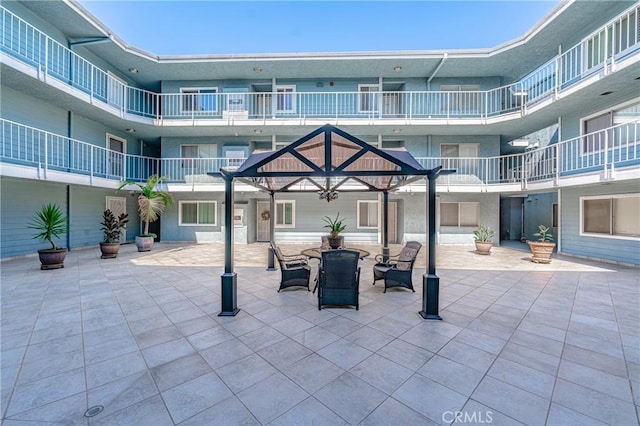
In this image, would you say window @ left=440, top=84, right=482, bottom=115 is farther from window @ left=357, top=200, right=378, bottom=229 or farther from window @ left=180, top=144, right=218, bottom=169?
window @ left=180, top=144, right=218, bottom=169

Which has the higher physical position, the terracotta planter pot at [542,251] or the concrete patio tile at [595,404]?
the terracotta planter pot at [542,251]

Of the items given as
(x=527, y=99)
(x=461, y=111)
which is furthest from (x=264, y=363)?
(x=527, y=99)

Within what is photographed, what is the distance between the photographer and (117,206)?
40.8 ft

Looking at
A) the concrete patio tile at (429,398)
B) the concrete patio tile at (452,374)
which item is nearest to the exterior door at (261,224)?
the concrete patio tile at (452,374)

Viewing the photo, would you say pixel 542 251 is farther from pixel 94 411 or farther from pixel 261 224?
pixel 261 224

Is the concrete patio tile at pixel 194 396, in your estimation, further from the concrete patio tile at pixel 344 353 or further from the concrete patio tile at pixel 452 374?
the concrete patio tile at pixel 452 374

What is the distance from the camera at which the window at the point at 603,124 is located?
773 centimetres

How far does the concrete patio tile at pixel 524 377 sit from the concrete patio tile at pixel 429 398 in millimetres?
676

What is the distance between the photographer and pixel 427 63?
1127 centimetres

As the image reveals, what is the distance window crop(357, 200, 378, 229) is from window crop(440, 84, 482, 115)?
5904mm

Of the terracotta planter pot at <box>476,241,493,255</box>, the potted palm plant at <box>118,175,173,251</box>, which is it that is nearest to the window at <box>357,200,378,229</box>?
the terracotta planter pot at <box>476,241,493,255</box>

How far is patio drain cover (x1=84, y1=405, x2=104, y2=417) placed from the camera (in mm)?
2166

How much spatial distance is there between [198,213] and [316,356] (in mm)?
12291

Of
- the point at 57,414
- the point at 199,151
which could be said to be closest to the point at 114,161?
the point at 199,151
